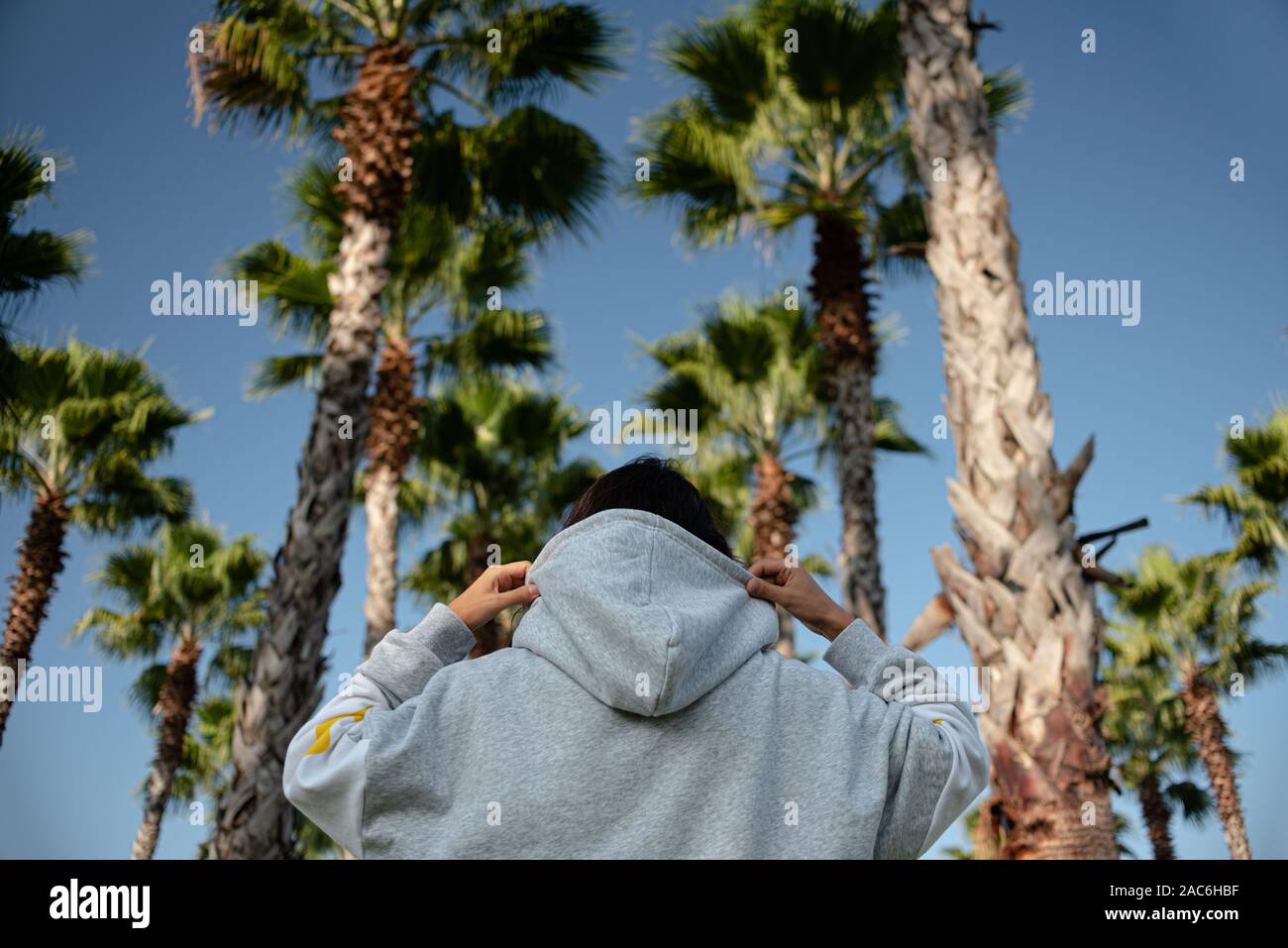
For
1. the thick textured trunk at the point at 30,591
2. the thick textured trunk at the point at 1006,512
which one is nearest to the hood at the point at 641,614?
the thick textured trunk at the point at 1006,512

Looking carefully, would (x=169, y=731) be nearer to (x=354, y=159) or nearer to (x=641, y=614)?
(x=354, y=159)

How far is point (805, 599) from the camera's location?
1723 mm

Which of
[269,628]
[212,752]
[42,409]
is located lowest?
[212,752]

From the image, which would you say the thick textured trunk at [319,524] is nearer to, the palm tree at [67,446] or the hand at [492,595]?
the hand at [492,595]

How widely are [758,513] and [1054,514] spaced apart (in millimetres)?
9062

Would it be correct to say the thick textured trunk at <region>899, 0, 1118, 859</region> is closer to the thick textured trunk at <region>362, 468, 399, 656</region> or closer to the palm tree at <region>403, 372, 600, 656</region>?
the thick textured trunk at <region>362, 468, 399, 656</region>

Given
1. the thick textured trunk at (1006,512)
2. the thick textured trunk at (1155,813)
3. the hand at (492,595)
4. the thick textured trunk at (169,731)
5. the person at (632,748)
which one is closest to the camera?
the person at (632,748)

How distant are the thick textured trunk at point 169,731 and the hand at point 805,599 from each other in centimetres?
1771

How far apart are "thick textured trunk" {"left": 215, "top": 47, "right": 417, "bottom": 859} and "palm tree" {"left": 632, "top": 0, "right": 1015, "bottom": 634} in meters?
4.27

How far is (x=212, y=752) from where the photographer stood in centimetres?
2277

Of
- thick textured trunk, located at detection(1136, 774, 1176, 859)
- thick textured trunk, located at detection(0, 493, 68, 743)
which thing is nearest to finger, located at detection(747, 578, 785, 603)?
thick textured trunk, located at detection(0, 493, 68, 743)

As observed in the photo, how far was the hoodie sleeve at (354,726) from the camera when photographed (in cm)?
130
